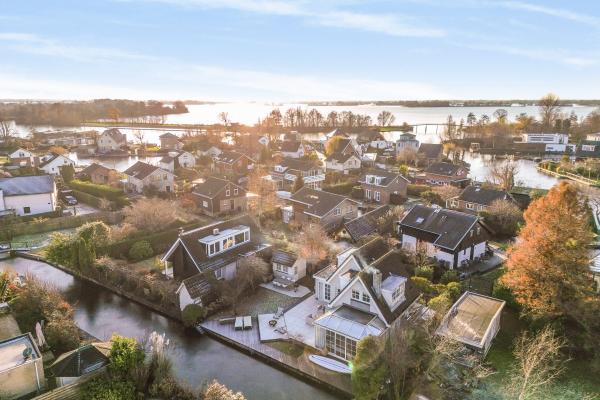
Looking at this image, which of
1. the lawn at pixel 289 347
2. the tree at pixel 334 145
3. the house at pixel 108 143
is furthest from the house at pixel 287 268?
Answer: the house at pixel 108 143

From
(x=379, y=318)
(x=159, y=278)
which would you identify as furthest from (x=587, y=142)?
(x=159, y=278)

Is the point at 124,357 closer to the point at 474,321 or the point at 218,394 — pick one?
the point at 218,394

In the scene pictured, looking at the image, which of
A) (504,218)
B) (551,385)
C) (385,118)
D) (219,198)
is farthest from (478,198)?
(385,118)

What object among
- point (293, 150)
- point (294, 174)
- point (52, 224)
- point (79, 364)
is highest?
point (293, 150)

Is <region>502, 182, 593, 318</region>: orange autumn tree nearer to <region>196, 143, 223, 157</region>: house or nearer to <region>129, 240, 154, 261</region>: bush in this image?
<region>129, 240, 154, 261</region>: bush

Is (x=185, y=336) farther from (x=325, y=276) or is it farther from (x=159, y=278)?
(x=325, y=276)

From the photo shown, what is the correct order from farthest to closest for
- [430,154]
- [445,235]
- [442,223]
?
[430,154] → [442,223] → [445,235]
